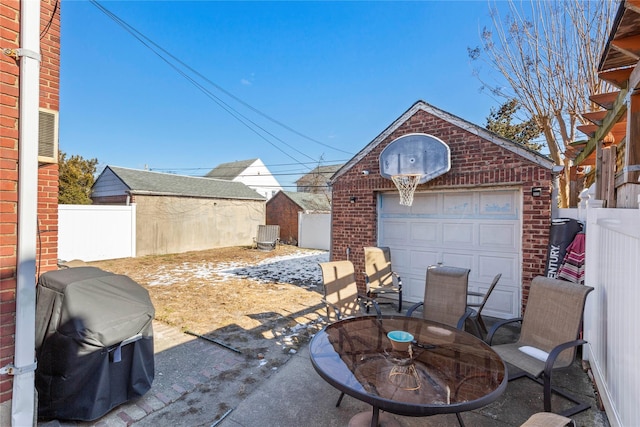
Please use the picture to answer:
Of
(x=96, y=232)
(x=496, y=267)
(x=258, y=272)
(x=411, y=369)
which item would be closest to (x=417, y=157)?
(x=496, y=267)

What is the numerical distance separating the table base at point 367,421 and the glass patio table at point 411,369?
2 cm

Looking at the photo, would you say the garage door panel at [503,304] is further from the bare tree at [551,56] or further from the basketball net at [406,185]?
the bare tree at [551,56]

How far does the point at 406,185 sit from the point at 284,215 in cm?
1325

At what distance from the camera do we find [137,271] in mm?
9680

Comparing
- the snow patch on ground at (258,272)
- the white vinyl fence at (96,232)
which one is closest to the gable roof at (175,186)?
the white vinyl fence at (96,232)

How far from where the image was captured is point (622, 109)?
3.28 m

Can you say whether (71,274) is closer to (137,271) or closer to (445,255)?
(445,255)

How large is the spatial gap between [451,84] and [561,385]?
918cm

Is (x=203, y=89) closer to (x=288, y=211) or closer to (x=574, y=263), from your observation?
(x=288, y=211)

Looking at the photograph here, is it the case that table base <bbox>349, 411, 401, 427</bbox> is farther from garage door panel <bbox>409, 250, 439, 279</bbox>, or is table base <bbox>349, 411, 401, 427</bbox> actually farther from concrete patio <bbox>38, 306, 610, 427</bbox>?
garage door panel <bbox>409, 250, 439, 279</bbox>

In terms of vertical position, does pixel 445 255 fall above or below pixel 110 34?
below

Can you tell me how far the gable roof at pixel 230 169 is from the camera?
84.0 ft

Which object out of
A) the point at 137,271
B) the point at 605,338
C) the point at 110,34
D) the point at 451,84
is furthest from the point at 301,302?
the point at 110,34

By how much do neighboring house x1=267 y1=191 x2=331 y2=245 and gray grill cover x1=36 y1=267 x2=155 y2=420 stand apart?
1445 cm
